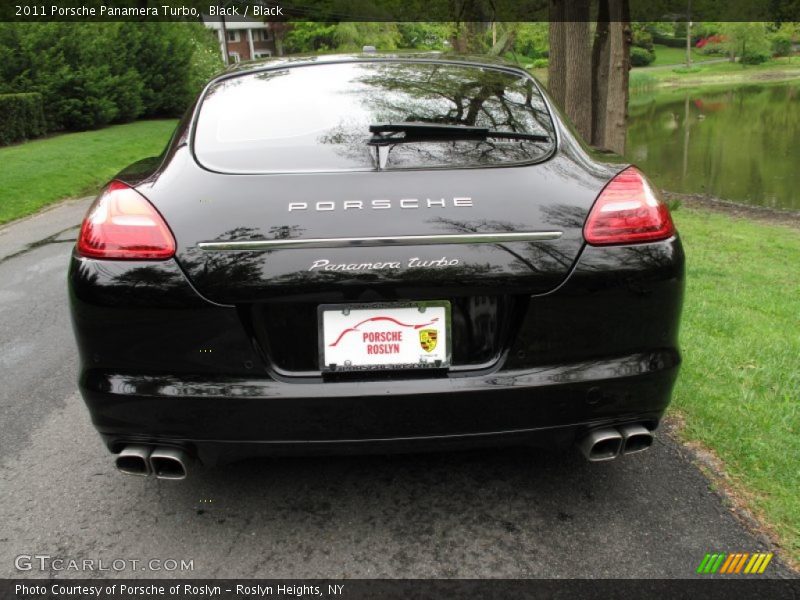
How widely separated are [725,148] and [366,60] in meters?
22.9

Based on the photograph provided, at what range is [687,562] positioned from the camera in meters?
2.42

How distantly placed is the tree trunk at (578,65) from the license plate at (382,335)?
9097 mm

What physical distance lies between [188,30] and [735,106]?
28.3 meters

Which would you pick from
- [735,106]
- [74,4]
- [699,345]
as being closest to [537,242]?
[699,345]

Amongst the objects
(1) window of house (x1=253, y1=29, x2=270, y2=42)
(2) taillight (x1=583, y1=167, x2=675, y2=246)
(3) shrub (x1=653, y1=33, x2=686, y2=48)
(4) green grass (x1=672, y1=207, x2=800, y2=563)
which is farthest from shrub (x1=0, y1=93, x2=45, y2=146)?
(3) shrub (x1=653, y1=33, x2=686, y2=48)

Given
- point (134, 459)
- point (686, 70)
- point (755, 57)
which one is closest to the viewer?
point (134, 459)

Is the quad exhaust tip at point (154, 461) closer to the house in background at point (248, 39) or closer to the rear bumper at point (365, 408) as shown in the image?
the rear bumper at point (365, 408)

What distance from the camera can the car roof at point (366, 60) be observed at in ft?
10.8

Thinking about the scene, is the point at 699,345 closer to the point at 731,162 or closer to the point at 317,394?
the point at 317,394

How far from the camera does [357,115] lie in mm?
2834

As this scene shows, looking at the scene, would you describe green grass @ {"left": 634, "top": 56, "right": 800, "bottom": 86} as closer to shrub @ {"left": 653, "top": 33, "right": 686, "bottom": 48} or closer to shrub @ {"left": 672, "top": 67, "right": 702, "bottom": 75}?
shrub @ {"left": 672, "top": 67, "right": 702, "bottom": 75}

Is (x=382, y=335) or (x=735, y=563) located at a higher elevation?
(x=382, y=335)

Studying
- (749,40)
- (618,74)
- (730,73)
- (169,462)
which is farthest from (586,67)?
(749,40)

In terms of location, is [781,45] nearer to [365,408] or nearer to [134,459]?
[365,408]
